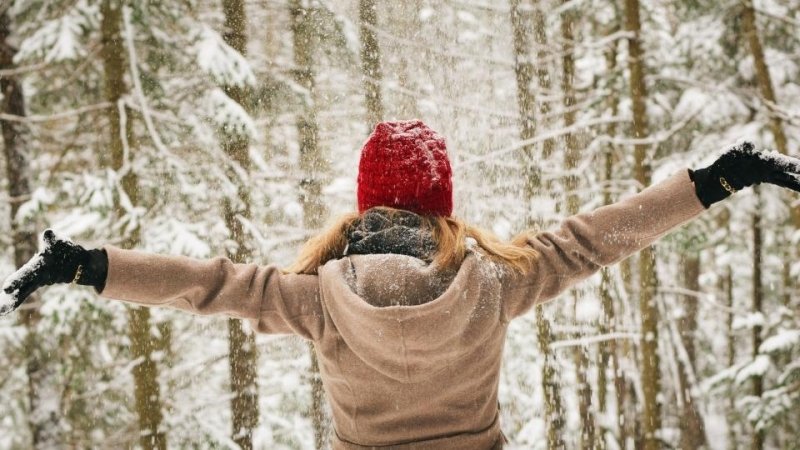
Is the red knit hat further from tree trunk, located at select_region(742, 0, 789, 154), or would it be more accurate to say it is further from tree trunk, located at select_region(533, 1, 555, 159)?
tree trunk, located at select_region(742, 0, 789, 154)

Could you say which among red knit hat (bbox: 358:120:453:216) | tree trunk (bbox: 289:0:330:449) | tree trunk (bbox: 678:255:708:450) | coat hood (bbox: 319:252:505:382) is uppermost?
tree trunk (bbox: 289:0:330:449)

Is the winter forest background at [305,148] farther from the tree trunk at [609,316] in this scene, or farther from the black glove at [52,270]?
the black glove at [52,270]

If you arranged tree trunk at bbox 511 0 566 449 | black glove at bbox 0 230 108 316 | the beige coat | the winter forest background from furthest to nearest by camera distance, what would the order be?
tree trunk at bbox 511 0 566 449 → the winter forest background → the beige coat → black glove at bbox 0 230 108 316

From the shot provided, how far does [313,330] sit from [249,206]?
244 inches

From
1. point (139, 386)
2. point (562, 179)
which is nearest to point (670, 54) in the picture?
point (562, 179)

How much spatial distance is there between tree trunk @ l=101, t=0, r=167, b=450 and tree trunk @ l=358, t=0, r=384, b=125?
3.17 m

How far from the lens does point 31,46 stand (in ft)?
21.9

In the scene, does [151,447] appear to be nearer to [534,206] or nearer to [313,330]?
[534,206]

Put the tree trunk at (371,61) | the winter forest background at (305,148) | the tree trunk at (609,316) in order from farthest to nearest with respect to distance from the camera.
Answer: the tree trunk at (609,316) < the tree trunk at (371,61) < the winter forest background at (305,148)

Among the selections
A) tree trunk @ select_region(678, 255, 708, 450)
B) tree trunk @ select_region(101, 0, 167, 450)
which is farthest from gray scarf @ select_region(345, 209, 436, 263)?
tree trunk @ select_region(678, 255, 708, 450)

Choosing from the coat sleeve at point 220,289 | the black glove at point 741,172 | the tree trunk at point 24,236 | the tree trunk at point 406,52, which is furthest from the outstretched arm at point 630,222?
the tree trunk at point 24,236

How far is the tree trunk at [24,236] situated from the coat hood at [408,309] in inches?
274

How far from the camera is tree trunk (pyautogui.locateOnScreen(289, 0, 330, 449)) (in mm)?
8281

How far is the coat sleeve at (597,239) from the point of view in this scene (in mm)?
2004
